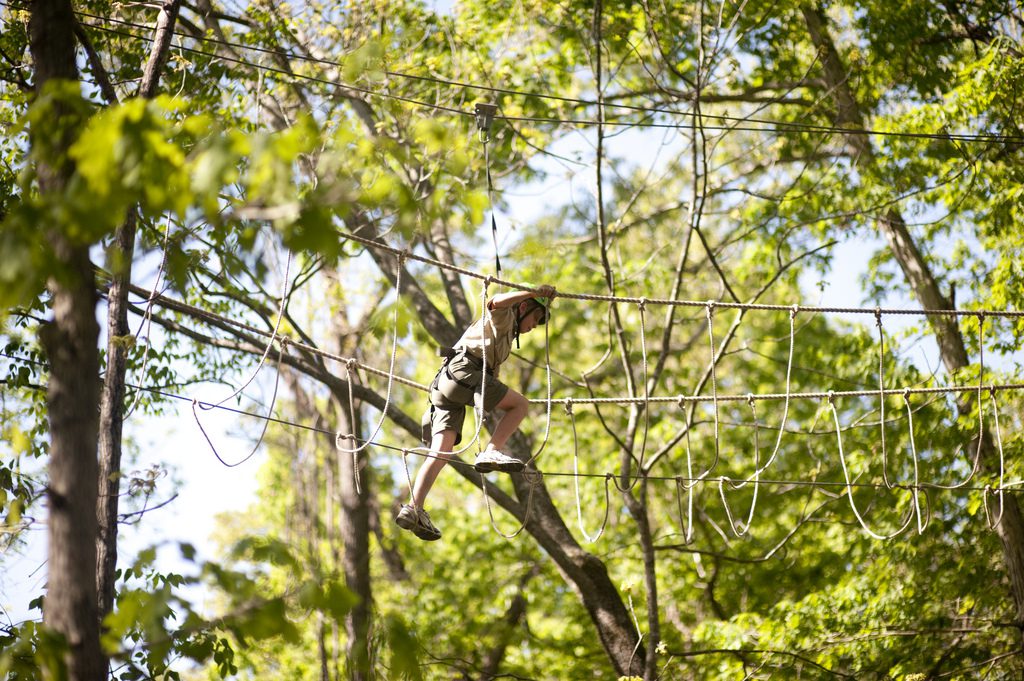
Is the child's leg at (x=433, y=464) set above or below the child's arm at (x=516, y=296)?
below

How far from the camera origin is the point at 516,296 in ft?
13.7

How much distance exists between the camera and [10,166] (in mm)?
5398

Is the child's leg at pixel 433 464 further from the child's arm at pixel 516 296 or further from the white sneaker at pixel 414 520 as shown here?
the child's arm at pixel 516 296

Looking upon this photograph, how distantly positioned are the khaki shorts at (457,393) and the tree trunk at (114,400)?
4.24ft

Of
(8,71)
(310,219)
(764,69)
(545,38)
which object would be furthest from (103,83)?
(764,69)

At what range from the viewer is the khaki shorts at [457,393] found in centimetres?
425

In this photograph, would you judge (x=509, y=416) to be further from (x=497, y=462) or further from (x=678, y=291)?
(x=678, y=291)

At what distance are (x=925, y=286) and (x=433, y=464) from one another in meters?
4.90

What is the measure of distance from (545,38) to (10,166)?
421 centimetres

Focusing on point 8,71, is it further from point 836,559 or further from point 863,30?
point 836,559

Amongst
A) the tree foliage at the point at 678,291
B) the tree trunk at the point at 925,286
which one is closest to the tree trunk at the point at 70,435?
the tree foliage at the point at 678,291

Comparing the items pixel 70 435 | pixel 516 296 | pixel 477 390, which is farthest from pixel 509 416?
pixel 70 435

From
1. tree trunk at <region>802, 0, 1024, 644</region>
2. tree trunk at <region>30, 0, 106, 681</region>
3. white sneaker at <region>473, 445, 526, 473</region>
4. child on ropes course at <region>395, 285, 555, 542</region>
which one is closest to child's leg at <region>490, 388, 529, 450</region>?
child on ropes course at <region>395, 285, 555, 542</region>

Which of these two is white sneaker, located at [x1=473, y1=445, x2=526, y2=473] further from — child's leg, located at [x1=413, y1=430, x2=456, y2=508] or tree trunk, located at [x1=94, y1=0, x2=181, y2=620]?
tree trunk, located at [x1=94, y1=0, x2=181, y2=620]
